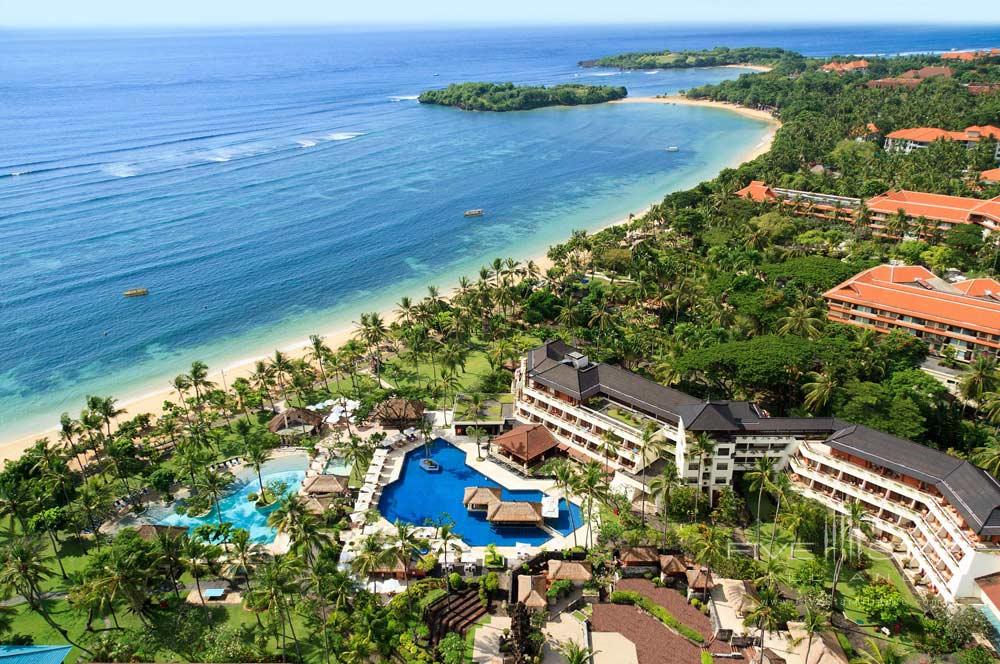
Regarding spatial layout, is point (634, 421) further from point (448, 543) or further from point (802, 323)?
point (802, 323)

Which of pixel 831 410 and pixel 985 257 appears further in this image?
pixel 985 257

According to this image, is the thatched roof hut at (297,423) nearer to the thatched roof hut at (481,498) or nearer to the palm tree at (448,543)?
the thatched roof hut at (481,498)

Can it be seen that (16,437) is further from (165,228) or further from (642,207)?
(642,207)

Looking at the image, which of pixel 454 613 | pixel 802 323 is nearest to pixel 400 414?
pixel 454 613

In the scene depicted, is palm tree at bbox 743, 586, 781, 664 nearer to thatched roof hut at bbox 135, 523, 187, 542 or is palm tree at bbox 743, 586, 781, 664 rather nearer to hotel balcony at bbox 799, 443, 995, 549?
hotel balcony at bbox 799, 443, 995, 549

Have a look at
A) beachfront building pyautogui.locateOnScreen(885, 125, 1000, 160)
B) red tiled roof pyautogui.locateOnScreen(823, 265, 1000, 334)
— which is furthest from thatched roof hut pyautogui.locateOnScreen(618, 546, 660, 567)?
beachfront building pyautogui.locateOnScreen(885, 125, 1000, 160)

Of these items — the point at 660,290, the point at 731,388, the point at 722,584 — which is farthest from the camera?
the point at 660,290

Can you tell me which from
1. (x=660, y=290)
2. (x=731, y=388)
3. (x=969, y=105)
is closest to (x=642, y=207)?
(x=660, y=290)
